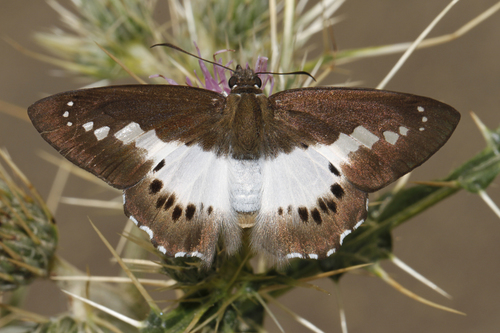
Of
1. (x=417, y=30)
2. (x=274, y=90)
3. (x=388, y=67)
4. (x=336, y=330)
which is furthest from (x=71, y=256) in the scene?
(x=417, y=30)

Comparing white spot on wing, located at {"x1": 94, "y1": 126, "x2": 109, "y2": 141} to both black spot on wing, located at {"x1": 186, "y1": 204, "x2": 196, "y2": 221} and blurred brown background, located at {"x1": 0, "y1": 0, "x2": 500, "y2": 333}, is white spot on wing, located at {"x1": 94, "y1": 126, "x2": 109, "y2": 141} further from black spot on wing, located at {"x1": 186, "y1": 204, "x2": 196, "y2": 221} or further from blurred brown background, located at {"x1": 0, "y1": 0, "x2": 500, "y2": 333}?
blurred brown background, located at {"x1": 0, "y1": 0, "x2": 500, "y2": 333}

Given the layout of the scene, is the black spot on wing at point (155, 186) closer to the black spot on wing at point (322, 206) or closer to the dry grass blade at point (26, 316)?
the black spot on wing at point (322, 206)

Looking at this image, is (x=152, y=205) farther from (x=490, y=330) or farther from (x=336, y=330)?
(x=490, y=330)

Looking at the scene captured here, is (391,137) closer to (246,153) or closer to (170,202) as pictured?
(246,153)

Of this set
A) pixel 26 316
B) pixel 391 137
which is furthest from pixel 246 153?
pixel 26 316

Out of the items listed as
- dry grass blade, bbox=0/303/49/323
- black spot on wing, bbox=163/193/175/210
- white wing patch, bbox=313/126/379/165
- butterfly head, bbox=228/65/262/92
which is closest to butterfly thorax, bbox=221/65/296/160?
butterfly head, bbox=228/65/262/92

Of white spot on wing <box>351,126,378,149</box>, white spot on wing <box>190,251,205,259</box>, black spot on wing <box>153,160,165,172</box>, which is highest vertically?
white spot on wing <box>351,126,378,149</box>

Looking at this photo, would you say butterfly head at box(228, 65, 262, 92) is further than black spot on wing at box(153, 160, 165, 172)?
Yes

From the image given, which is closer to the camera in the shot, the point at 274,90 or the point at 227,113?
the point at 227,113
